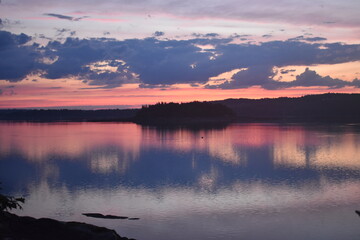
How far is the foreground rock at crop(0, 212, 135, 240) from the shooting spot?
10.3m

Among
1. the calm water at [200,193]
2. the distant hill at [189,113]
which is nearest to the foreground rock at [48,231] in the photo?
the calm water at [200,193]

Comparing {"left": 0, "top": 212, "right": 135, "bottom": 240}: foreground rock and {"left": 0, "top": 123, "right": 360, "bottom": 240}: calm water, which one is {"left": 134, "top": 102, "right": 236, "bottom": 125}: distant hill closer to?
{"left": 0, "top": 123, "right": 360, "bottom": 240}: calm water

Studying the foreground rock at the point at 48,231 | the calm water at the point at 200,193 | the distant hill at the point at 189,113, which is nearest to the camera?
the foreground rock at the point at 48,231

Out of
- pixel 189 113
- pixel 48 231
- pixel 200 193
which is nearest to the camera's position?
pixel 48 231

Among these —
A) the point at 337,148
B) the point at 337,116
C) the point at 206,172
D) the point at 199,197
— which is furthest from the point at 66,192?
the point at 337,116

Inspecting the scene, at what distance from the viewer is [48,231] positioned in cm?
1081

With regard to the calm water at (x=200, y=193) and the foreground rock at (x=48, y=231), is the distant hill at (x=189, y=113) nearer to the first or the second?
the calm water at (x=200, y=193)

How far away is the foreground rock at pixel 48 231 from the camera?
10281 mm

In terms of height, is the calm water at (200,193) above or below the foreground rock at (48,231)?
below

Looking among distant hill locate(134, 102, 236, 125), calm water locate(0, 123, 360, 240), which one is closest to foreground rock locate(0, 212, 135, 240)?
calm water locate(0, 123, 360, 240)

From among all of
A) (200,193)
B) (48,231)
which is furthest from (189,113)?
(48,231)

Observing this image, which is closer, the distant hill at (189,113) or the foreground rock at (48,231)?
the foreground rock at (48,231)

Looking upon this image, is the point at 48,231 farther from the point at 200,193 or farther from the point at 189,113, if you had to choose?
the point at 189,113

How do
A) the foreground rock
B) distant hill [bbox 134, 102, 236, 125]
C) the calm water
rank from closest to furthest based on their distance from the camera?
the foreground rock, the calm water, distant hill [bbox 134, 102, 236, 125]
